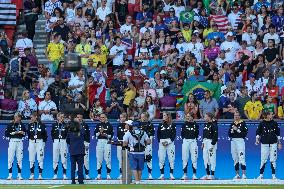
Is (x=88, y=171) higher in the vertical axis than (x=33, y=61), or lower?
lower

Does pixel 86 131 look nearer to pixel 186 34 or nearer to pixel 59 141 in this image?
pixel 59 141

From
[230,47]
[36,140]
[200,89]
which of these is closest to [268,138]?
[200,89]

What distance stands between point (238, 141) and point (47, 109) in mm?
6027

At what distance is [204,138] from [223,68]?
2715mm

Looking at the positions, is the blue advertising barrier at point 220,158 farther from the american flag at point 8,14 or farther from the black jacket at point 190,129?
the american flag at point 8,14

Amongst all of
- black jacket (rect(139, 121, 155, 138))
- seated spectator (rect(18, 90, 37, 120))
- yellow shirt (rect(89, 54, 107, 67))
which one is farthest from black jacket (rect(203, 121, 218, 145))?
seated spectator (rect(18, 90, 37, 120))

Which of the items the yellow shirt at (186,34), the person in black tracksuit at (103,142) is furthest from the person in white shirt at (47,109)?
the yellow shirt at (186,34)

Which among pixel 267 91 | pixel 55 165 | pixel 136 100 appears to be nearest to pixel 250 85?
pixel 267 91

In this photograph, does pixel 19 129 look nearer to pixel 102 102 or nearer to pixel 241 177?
pixel 102 102

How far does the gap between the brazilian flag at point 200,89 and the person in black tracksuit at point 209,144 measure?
137 centimetres

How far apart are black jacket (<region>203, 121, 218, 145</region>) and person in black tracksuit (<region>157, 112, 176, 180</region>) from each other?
997mm

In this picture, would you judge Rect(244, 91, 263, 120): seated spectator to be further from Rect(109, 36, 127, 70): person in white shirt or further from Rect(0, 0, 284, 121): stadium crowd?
Rect(109, 36, 127, 70): person in white shirt

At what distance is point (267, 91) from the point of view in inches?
1736

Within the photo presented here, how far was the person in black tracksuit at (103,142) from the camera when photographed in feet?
143
